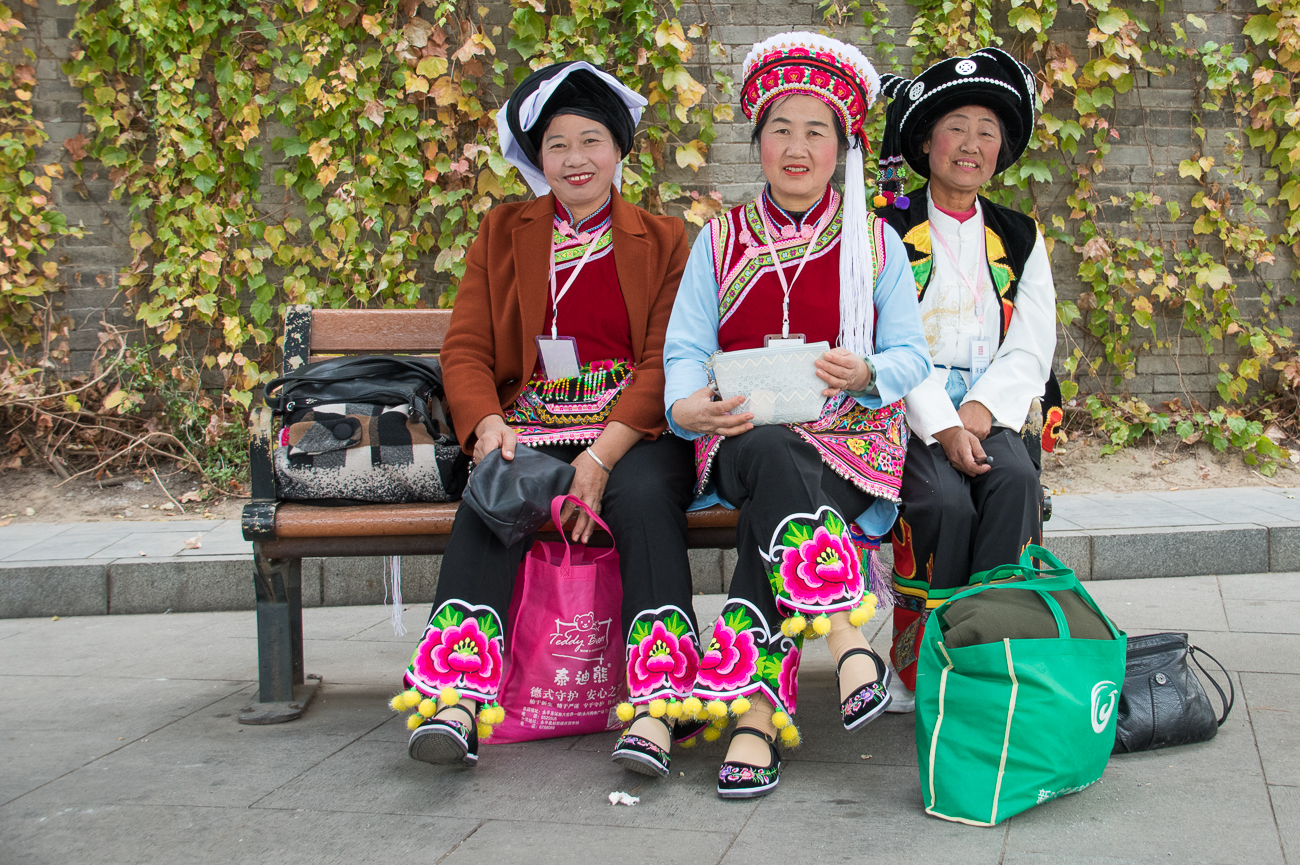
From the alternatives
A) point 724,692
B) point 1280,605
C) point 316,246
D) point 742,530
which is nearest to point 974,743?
point 724,692

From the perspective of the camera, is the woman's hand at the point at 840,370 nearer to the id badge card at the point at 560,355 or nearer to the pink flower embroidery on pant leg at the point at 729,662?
the pink flower embroidery on pant leg at the point at 729,662

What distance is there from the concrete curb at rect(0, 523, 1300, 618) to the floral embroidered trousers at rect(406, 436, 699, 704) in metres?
1.65

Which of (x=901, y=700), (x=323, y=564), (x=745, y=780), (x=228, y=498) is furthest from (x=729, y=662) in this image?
Answer: (x=228, y=498)

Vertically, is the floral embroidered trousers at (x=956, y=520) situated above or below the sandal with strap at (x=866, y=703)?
above

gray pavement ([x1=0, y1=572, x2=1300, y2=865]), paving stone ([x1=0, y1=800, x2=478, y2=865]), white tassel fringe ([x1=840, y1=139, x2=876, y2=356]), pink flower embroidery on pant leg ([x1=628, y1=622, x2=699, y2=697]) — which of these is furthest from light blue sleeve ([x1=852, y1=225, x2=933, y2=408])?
paving stone ([x1=0, y1=800, x2=478, y2=865])

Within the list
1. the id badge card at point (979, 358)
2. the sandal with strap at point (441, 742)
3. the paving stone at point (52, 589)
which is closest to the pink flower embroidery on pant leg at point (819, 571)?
the sandal with strap at point (441, 742)

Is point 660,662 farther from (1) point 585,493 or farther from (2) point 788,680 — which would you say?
(1) point 585,493

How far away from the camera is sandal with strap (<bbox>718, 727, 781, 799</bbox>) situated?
2.02 meters

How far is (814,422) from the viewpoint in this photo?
236cm

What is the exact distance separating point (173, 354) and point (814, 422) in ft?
13.6

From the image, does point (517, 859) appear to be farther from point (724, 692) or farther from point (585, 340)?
point (585, 340)

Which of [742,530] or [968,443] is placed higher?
[968,443]

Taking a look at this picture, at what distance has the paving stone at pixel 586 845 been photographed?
1.76 m

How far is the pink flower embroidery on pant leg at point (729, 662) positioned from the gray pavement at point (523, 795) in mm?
219
